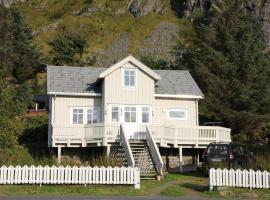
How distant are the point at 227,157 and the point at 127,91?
10.3 meters

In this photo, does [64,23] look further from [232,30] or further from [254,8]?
[232,30]

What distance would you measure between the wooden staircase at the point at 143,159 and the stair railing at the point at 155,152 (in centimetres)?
31

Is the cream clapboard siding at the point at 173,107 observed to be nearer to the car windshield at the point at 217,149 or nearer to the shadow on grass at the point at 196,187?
the car windshield at the point at 217,149

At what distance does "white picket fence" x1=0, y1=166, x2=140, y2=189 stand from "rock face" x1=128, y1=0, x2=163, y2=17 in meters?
126

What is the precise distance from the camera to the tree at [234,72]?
1820 inches

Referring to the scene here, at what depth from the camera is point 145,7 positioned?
148750 mm

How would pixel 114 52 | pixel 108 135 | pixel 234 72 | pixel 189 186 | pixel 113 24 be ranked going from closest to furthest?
1. pixel 189 186
2. pixel 108 135
3. pixel 234 72
4. pixel 114 52
5. pixel 113 24

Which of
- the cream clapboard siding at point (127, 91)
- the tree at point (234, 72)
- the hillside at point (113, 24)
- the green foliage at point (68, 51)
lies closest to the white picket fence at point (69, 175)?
the cream clapboard siding at point (127, 91)

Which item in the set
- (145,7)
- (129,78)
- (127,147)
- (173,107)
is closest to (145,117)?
(173,107)

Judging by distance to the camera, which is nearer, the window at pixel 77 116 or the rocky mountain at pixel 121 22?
the window at pixel 77 116

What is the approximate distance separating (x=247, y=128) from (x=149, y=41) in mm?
80915

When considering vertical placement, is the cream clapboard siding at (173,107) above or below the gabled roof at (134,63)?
below

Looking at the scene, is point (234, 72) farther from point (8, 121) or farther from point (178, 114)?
point (8, 121)

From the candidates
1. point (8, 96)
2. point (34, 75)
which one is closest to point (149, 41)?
point (34, 75)
